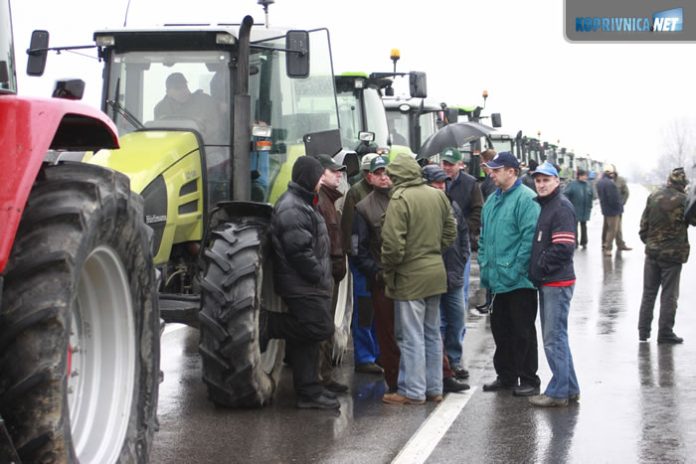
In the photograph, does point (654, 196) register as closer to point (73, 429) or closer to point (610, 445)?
point (610, 445)

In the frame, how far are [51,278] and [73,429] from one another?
2.94ft

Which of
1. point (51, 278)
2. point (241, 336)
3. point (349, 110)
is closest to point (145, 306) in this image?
point (51, 278)

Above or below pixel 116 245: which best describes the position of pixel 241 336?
below

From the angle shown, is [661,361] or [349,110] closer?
[661,361]

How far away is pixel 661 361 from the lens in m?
10.5

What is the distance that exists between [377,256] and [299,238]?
1.37 metres

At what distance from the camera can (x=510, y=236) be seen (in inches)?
354

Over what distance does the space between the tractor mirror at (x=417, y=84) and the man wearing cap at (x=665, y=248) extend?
5317 mm

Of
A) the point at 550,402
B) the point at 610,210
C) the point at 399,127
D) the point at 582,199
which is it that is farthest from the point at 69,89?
the point at 582,199

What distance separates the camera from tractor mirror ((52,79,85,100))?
190 inches

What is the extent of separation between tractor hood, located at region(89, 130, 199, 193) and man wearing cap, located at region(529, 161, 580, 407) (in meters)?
2.66

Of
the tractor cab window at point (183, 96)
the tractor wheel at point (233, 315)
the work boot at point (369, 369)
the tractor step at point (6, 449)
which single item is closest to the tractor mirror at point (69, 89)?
the tractor step at point (6, 449)

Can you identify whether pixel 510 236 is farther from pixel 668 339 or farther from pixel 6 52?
pixel 6 52

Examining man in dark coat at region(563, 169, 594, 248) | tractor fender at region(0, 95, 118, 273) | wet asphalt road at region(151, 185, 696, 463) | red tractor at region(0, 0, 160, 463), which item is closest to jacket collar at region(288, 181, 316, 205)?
wet asphalt road at region(151, 185, 696, 463)
